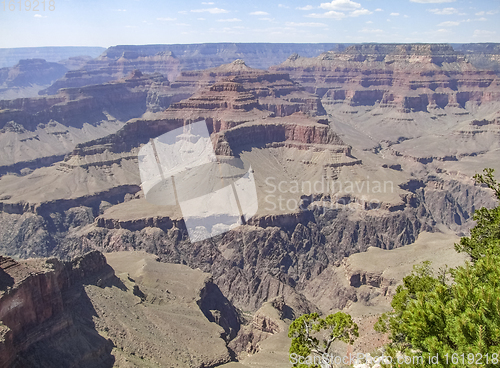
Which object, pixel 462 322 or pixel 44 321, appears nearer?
pixel 462 322

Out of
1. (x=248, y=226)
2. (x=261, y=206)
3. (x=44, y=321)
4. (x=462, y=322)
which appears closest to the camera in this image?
(x=462, y=322)

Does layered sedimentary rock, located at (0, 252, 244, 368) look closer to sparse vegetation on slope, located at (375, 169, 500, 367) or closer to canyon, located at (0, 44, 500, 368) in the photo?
canyon, located at (0, 44, 500, 368)

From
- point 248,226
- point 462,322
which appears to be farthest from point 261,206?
point 462,322

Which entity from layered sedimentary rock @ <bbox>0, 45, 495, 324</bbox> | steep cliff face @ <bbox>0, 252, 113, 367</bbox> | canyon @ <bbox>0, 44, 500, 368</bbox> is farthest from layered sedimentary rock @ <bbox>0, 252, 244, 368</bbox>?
layered sedimentary rock @ <bbox>0, 45, 495, 324</bbox>

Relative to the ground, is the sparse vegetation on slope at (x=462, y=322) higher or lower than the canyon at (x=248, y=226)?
higher

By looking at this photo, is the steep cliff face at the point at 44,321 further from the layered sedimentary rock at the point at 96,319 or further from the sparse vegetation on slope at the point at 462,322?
the sparse vegetation on slope at the point at 462,322

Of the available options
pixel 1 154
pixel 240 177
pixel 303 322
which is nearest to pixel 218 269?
pixel 240 177

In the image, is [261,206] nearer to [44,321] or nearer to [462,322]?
[44,321]

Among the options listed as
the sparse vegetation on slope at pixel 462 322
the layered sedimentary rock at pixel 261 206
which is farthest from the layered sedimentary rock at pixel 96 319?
the sparse vegetation on slope at pixel 462 322

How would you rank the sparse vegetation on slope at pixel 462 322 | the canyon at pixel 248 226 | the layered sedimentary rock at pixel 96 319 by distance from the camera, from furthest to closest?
the canyon at pixel 248 226 < the layered sedimentary rock at pixel 96 319 < the sparse vegetation on slope at pixel 462 322
